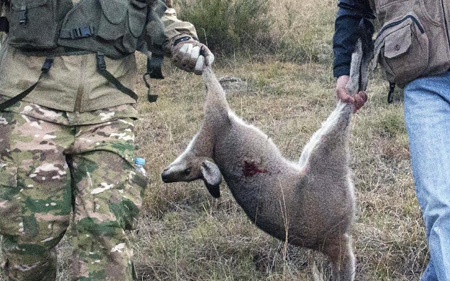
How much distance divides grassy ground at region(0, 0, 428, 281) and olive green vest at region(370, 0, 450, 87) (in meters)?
1.28

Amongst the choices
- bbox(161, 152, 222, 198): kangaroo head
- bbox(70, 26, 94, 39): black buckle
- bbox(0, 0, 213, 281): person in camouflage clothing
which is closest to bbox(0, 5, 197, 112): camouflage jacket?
bbox(0, 0, 213, 281): person in camouflage clothing

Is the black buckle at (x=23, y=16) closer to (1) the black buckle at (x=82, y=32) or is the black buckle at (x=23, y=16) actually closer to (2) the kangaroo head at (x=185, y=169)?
(1) the black buckle at (x=82, y=32)

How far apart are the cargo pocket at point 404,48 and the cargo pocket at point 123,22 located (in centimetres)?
130

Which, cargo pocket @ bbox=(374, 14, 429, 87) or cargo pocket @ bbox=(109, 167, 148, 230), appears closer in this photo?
cargo pocket @ bbox=(374, 14, 429, 87)

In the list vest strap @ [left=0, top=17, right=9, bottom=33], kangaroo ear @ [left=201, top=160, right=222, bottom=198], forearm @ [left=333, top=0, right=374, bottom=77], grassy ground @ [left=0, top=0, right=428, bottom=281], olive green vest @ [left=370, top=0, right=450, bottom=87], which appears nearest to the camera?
olive green vest @ [left=370, top=0, right=450, bottom=87]

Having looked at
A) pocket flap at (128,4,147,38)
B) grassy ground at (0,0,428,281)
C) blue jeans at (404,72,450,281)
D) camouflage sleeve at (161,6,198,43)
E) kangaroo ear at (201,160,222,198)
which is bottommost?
grassy ground at (0,0,428,281)

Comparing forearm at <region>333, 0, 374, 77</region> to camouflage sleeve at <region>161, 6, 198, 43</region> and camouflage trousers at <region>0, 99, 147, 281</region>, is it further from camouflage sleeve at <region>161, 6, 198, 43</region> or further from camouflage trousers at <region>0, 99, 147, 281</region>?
camouflage trousers at <region>0, 99, 147, 281</region>

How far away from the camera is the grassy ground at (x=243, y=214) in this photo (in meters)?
4.41

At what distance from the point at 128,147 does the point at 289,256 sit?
66.8 inches

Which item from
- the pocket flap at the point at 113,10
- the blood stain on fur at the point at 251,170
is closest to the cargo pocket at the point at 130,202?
the pocket flap at the point at 113,10

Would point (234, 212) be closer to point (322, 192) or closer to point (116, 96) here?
point (322, 192)

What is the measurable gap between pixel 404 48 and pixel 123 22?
4.81 feet

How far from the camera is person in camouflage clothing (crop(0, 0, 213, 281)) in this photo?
3.40m

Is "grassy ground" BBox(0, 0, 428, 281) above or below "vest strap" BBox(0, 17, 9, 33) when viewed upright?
below
